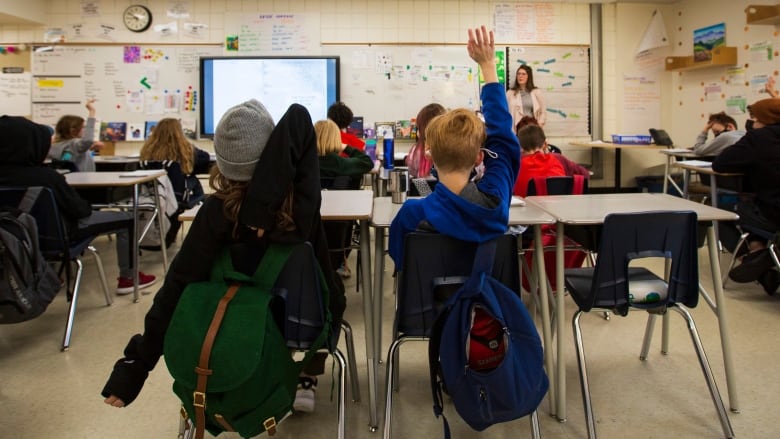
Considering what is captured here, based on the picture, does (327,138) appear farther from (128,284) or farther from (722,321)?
(722,321)

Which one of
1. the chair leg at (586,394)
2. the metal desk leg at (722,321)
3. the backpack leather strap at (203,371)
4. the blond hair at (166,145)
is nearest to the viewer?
the backpack leather strap at (203,371)

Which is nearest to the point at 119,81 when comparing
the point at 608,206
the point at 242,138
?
the point at 242,138

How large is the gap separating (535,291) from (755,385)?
88 cm

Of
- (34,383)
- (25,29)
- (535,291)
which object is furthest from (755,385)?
(25,29)

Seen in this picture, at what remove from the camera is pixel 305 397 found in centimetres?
194

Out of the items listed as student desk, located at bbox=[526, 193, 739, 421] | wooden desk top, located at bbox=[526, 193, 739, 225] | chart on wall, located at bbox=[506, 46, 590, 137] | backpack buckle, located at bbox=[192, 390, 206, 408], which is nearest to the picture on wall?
chart on wall, located at bbox=[506, 46, 590, 137]

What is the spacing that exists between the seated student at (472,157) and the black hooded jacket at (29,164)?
6.14ft

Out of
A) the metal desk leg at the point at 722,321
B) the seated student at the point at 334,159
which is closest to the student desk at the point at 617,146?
the seated student at the point at 334,159

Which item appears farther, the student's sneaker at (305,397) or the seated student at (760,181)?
the seated student at (760,181)

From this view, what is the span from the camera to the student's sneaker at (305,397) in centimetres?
192

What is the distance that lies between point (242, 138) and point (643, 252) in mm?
1216

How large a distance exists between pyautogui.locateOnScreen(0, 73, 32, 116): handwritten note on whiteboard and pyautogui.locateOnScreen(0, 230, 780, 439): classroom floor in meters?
4.40

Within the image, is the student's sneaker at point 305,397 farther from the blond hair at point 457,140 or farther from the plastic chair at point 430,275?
the blond hair at point 457,140

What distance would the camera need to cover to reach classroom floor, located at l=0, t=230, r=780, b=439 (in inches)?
73.9
